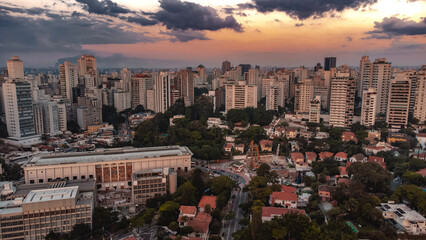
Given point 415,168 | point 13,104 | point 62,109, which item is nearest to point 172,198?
point 415,168

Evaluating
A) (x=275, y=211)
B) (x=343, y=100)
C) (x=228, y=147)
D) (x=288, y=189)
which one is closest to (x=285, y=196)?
(x=288, y=189)

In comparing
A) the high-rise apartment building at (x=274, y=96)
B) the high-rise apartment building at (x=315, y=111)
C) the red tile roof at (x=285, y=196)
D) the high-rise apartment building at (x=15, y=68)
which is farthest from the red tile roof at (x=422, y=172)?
the high-rise apartment building at (x=15, y=68)

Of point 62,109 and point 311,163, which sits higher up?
point 62,109

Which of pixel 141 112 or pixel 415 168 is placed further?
pixel 141 112

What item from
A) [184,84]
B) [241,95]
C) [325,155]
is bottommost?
[325,155]

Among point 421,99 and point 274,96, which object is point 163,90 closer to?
point 274,96

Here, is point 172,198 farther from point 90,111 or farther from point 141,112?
point 141,112
